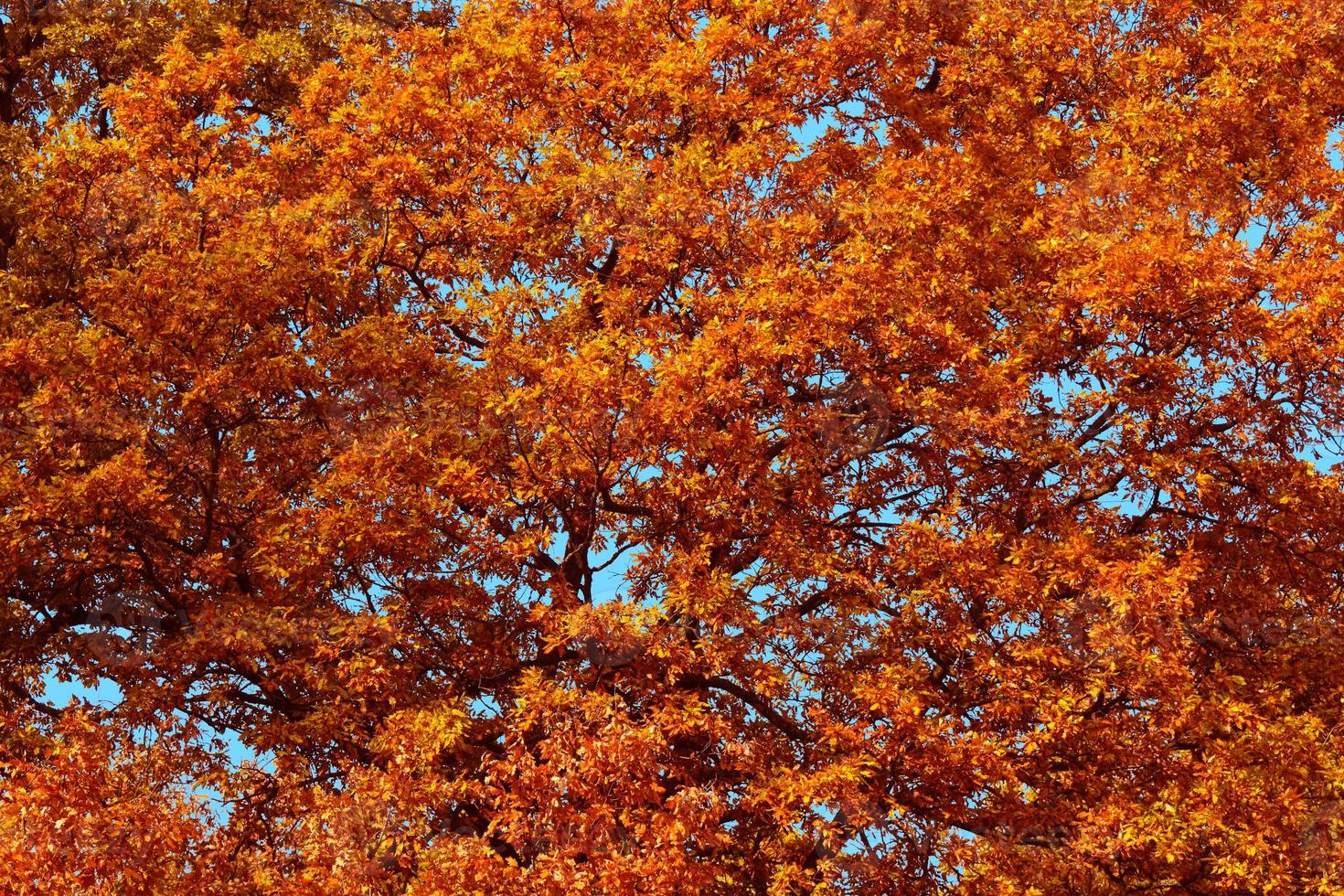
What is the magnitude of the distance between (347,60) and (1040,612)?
33.0ft

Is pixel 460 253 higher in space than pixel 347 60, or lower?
lower

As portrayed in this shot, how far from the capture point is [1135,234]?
Answer: 13359mm

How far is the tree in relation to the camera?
36.7ft

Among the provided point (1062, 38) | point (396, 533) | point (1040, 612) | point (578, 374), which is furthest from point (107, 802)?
point (1062, 38)

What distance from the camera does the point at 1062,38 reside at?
16.2 m

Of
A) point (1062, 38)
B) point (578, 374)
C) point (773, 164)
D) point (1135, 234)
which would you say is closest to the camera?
point (578, 374)

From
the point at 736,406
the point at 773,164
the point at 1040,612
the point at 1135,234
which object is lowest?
the point at 1040,612

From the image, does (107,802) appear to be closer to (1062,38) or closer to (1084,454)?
(1084,454)

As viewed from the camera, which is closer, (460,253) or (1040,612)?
(1040,612)

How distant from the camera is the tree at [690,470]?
11195 millimetres

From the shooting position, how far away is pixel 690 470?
40.4 ft

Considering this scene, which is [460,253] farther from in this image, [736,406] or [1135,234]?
[1135,234]

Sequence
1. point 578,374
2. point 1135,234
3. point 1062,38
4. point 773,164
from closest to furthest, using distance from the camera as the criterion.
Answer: point 578,374 → point 1135,234 → point 773,164 → point 1062,38

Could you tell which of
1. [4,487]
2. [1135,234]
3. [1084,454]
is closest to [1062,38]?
Answer: [1135,234]
